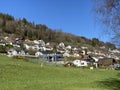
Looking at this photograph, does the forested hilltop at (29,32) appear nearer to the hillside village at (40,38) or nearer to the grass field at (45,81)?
the hillside village at (40,38)

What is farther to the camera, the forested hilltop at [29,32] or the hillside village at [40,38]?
the forested hilltop at [29,32]

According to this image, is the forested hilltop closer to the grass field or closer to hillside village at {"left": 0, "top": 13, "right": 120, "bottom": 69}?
hillside village at {"left": 0, "top": 13, "right": 120, "bottom": 69}

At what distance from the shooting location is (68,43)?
16275 centimetres

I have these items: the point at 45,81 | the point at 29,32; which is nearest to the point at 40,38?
the point at 29,32

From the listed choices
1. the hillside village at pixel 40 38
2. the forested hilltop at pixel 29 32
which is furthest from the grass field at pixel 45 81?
the forested hilltop at pixel 29 32

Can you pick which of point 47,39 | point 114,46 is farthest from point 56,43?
point 114,46

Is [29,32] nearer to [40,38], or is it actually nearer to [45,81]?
[40,38]

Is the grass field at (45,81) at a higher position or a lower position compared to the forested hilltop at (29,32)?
lower

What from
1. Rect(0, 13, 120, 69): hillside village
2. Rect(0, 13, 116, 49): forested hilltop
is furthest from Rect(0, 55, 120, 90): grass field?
Rect(0, 13, 116, 49): forested hilltop

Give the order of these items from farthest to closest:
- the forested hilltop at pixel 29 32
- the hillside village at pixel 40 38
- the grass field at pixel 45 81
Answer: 1. the forested hilltop at pixel 29 32
2. the hillside village at pixel 40 38
3. the grass field at pixel 45 81

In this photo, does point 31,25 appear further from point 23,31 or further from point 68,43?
point 68,43

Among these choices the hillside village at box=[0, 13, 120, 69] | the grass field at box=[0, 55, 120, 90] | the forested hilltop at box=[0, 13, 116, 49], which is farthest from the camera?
the forested hilltop at box=[0, 13, 116, 49]

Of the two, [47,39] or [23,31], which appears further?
[47,39]

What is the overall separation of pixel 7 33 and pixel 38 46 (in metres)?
16.5
